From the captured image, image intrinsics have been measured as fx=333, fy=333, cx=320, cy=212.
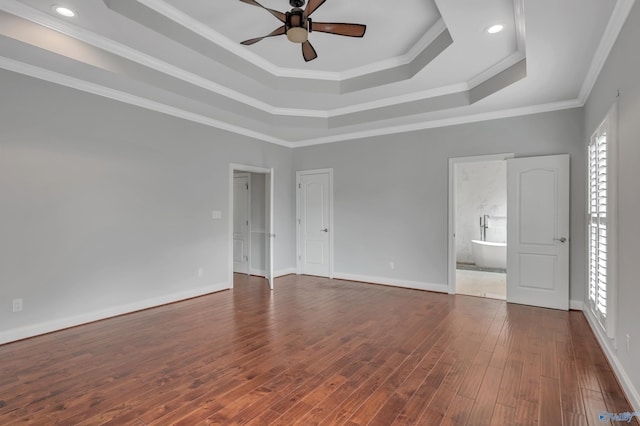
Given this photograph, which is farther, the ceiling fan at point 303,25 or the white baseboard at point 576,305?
the white baseboard at point 576,305

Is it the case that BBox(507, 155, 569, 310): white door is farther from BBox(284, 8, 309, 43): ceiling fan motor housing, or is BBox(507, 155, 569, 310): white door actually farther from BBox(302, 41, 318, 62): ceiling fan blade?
BBox(284, 8, 309, 43): ceiling fan motor housing

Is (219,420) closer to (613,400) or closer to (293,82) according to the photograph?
(613,400)

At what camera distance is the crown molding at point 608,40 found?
7.81 ft

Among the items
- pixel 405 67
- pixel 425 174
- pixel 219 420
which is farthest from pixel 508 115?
pixel 219 420

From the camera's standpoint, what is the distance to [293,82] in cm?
466

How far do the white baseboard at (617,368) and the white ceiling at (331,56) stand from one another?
2.60 metres

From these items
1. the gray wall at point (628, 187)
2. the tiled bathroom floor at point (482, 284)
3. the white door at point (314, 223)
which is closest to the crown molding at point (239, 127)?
the white door at point (314, 223)

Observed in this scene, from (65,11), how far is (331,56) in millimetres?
2646

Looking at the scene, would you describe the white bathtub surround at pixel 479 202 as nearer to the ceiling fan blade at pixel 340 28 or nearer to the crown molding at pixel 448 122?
the crown molding at pixel 448 122

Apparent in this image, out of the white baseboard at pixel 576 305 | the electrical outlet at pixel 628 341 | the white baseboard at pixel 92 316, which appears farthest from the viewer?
the white baseboard at pixel 576 305

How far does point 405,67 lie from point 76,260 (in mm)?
4596

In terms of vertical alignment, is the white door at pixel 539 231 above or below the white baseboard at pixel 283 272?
above

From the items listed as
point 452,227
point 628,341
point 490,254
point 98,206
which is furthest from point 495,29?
point 490,254

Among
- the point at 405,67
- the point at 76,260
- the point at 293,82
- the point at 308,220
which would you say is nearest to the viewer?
the point at 76,260
